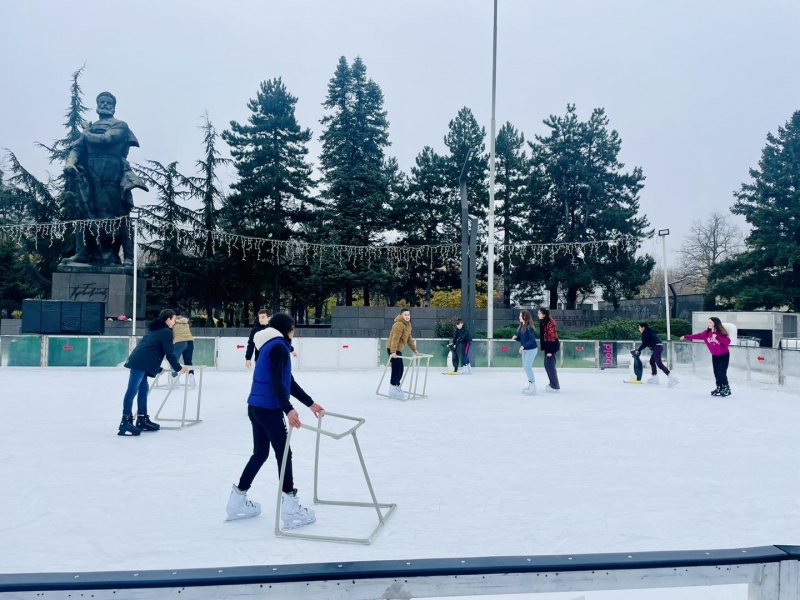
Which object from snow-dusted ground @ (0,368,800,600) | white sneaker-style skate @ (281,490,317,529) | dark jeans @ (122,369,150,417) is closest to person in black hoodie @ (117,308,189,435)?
dark jeans @ (122,369,150,417)

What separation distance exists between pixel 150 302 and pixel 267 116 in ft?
44.3

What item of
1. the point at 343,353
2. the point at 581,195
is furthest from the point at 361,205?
the point at 343,353

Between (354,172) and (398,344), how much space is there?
25738 millimetres

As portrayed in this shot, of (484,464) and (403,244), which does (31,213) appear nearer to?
(403,244)

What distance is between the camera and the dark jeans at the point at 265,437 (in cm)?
464

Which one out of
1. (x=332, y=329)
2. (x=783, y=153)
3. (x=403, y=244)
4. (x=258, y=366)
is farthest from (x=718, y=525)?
(x=783, y=153)

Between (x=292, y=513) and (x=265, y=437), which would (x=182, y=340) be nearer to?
(x=265, y=437)

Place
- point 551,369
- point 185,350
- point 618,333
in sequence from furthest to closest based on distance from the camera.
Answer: point 618,333 → point 551,369 → point 185,350

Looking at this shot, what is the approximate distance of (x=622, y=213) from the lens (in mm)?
35344

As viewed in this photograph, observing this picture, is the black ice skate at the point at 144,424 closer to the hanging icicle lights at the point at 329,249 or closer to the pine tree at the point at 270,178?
the hanging icicle lights at the point at 329,249

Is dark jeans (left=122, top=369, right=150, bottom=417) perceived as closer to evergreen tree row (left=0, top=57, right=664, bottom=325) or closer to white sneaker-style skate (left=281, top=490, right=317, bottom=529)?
white sneaker-style skate (left=281, top=490, right=317, bottom=529)

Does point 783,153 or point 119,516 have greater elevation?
point 783,153

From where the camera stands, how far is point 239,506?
16.0 ft

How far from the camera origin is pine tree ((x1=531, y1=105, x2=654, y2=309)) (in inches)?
1403
